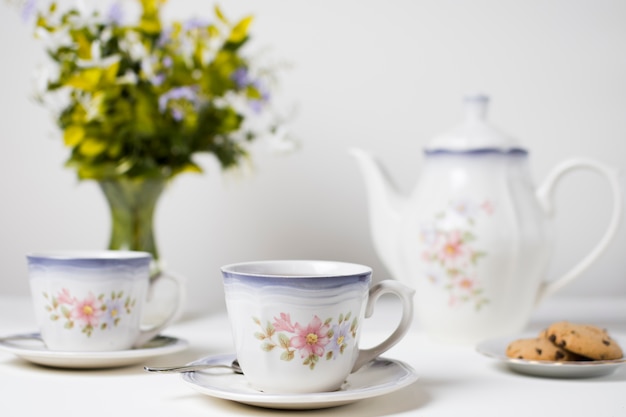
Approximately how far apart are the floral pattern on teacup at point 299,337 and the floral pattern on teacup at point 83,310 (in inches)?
7.6

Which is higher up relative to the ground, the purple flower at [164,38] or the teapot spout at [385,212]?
the purple flower at [164,38]

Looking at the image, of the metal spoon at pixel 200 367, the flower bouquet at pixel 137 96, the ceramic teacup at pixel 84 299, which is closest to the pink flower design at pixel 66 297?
the ceramic teacup at pixel 84 299

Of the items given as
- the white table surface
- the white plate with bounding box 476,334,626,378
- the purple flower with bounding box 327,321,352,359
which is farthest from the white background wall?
the purple flower with bounding box 327,321,352,359

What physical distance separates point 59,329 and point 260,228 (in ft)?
2.36

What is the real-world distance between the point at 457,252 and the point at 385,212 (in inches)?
4.8

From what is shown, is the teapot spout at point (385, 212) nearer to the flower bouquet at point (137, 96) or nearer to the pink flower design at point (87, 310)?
the flower bouquet at point (137, 96)

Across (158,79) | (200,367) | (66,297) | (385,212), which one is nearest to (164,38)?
(158,79)

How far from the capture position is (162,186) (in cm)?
111

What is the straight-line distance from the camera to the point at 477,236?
2.97 feet

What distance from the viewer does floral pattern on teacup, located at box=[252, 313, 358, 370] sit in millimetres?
591

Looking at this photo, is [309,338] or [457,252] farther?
[457,252]

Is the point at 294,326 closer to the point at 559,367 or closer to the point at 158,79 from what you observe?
the point at 559,367

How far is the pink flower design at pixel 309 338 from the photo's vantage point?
0.59 m

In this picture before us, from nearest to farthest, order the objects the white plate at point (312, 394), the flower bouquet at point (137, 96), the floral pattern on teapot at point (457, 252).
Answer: the white plate at point (312, 394) < the floral pattern on teapot at point (457, 252) < the flower bouquet at point (137, 96)
